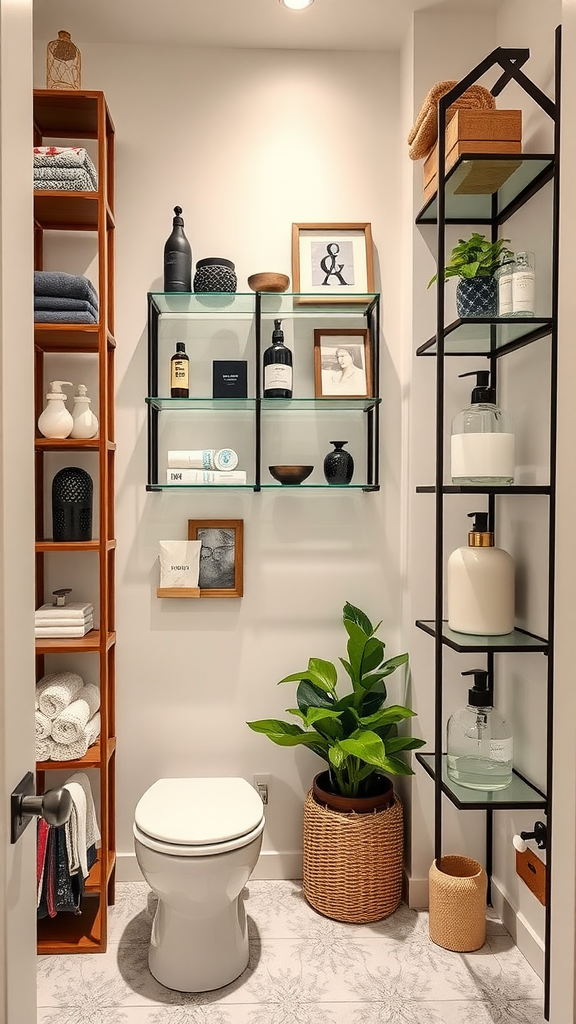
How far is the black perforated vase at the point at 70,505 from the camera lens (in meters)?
2.46

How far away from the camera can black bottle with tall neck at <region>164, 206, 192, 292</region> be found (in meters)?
2.57

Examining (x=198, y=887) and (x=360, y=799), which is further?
(x=360, y=799)

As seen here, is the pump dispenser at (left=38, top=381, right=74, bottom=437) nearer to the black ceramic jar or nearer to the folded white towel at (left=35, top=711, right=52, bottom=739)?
A: the black ceramic jar

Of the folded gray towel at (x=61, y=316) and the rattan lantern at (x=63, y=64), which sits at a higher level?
the rattan lantern at (x=63, y=64)

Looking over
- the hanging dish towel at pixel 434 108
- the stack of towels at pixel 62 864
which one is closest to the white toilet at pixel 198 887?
the stack of towels at pixel 62 864

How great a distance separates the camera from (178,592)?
2.66 m

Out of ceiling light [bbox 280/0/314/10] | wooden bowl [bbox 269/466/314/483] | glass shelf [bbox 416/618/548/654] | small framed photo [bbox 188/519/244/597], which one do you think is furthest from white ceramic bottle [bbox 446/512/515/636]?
ceiling light [bbox 280/0/314/10]

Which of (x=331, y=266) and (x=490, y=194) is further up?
(x=490, y=194)

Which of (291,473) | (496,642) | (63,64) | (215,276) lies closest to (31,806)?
(496,642)

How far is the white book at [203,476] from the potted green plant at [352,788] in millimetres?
595

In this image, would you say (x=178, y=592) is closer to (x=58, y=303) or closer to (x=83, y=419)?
(x=83, y=419)

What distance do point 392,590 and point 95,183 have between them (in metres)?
1.63

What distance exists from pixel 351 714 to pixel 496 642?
643 millimetres

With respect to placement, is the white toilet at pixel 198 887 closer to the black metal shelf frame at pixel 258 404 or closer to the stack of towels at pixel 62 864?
the stack of towels at pixel 62 864
